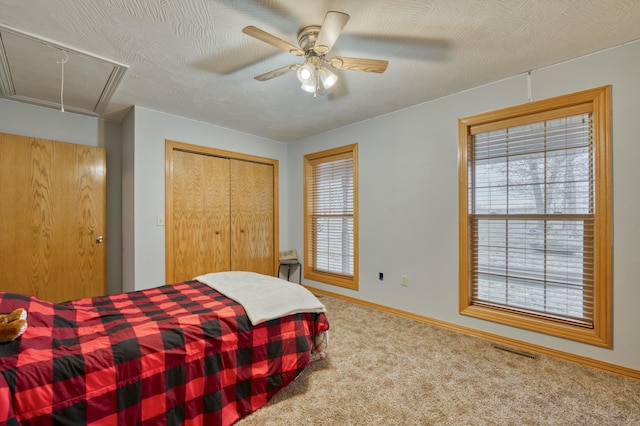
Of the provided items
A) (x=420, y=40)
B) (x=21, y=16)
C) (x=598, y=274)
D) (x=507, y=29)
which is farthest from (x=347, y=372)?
(x=21, y=16)

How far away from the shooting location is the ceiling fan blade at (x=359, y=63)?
1.81 m

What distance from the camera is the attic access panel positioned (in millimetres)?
1946

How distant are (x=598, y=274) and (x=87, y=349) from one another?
3.29 metres

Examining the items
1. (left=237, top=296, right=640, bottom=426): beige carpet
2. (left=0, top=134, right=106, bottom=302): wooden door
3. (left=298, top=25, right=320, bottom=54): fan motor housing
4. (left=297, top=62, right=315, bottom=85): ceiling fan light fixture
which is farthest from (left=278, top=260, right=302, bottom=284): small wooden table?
(left=298, top=25, right=320, bottom=54): fan motor housing

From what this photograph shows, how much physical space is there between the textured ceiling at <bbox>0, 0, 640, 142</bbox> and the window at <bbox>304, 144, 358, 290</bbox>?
1270 mm

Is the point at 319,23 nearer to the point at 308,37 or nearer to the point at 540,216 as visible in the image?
the point at 308,37

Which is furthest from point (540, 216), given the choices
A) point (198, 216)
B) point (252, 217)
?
point (198, 216)

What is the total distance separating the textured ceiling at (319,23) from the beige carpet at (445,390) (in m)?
2.38

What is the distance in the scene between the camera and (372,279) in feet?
11.6

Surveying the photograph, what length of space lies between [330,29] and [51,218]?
3299mm

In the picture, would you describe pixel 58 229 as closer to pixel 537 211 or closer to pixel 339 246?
pixel 339 246

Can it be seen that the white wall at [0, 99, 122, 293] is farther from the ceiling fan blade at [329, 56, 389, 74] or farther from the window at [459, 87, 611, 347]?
the window at [459, 87, 611, 347]

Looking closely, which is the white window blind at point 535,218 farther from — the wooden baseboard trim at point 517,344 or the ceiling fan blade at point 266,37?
the ceiling fan blade at point 266,37

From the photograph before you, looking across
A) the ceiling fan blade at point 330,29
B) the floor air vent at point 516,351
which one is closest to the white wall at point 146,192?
the ceiling fan blade at point 330,29
